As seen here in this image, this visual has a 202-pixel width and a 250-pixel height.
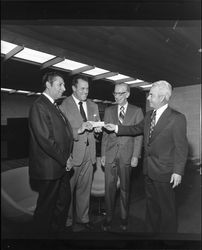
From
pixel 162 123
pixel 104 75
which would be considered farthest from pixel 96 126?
pixel 162 123

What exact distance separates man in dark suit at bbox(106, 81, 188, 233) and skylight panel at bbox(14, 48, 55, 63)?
78cm

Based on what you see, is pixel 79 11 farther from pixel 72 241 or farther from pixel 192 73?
pixel 72 241

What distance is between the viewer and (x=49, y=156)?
5.83 feet

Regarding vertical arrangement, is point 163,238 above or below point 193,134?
below

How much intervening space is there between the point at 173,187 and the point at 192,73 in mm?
983

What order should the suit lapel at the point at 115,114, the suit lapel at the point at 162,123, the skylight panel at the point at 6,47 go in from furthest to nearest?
the suit lapel at the point at 115,114 → the suit lapel at the point at 162,123 → the skylight panel at the point at 6,47

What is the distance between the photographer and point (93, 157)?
2.00 meters

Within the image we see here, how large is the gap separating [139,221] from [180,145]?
0.75 metres

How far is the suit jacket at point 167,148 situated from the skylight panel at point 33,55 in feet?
3.51

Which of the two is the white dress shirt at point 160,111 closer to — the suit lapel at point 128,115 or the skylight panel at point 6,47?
the suit lapel at point 128,115

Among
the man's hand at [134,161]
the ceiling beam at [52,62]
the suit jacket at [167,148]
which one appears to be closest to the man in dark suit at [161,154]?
the suit jacket at [167,148]

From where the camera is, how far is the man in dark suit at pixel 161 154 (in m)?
1.81

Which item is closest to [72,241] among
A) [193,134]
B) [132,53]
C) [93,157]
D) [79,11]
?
[93,157]

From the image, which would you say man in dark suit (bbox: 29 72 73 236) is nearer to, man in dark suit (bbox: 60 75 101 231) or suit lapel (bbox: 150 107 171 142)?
man in dark suit (bbox: 60 75 101 231)
